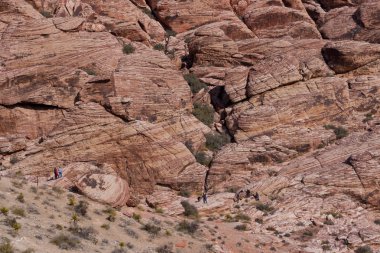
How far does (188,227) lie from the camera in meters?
25.4

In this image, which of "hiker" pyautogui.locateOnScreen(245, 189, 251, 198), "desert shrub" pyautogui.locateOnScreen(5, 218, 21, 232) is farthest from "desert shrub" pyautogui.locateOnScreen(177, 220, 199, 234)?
"desert shrub" pyautogui.locateOnScreen(5, 218, 21, 232)

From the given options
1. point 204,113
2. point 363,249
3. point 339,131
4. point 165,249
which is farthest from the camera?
point 204,113

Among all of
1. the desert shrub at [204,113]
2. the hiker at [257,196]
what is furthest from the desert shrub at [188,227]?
the desert shrub at [204,113]

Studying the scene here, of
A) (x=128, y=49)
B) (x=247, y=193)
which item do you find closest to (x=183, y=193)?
(x=247, y=193)

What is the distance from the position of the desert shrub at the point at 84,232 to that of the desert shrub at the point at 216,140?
16.0 m

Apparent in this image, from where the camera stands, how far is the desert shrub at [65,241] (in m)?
18.0

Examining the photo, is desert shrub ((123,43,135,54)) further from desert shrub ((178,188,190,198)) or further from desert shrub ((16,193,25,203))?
desert shrub ((16,193,25,203))

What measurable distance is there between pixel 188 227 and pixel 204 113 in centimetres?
1505

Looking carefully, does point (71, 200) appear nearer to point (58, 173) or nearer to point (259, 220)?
point (58, 173)

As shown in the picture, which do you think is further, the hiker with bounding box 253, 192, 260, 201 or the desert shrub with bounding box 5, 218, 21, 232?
the hiker with bounding box 253, 192, 260, 201

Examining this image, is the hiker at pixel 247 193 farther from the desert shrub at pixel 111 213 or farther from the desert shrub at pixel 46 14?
the desert shrub at pixel 46 14

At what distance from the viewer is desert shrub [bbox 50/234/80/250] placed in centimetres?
1803

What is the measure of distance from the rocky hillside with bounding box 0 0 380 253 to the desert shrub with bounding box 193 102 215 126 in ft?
0.37

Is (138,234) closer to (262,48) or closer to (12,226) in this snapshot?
(12,226)
